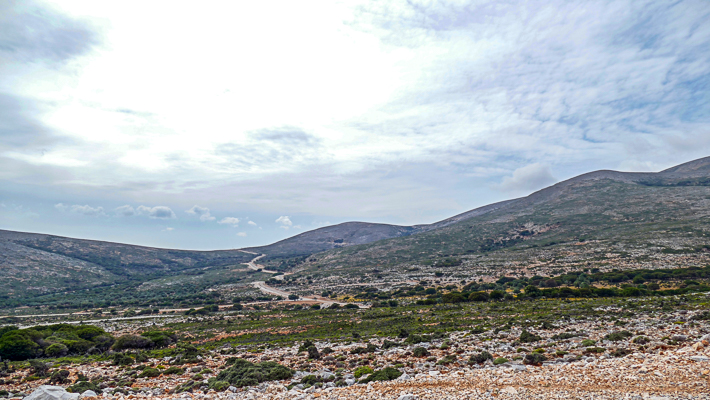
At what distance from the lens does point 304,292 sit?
78.4 metres

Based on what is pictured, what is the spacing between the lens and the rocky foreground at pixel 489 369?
33.3ft

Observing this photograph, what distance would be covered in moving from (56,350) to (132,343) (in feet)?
16.8

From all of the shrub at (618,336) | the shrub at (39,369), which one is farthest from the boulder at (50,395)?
the shrub at (618,336)

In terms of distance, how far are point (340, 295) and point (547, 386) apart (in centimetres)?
6017

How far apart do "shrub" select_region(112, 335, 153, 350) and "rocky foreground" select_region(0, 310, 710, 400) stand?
5.40 meters

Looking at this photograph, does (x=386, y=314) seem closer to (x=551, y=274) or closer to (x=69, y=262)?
(x=551, y=274)

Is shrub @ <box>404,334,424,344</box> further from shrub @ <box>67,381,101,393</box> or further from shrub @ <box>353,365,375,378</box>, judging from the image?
shrub @ <box>67,381,101,393</box>

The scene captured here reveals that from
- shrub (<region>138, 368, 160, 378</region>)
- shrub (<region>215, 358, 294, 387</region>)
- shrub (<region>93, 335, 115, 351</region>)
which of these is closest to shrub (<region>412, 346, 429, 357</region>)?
shrub (<region>215, 358, 294, 387</region>)

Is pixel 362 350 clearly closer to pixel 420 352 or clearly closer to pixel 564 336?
pixel 420 352

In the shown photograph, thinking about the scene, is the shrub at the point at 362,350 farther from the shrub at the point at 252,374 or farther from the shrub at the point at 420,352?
the shrub at the point at 252,374

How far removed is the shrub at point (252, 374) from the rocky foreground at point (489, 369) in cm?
53

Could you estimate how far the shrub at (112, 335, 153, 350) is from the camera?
83.8 feet

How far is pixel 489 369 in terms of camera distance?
13.0 m

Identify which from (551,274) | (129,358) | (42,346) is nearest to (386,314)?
(129,358)
